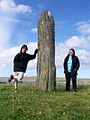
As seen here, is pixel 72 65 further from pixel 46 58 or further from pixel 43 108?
pixel 43 108

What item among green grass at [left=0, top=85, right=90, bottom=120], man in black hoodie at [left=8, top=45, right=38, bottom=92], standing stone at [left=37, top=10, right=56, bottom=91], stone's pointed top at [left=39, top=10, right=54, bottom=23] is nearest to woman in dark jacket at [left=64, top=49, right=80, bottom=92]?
standing stone at [left=37, top=10, right=56, bottom=91]

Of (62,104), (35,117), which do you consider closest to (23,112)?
(35,117)

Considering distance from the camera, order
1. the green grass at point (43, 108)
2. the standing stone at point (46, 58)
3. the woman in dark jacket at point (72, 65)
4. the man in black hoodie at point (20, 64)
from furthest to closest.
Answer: the woman in dark jacket at point (72, 65)
the standing stone at point (46, 58)
the man in black hoodie at point (20, 64)
the green grass at point (43, 108)

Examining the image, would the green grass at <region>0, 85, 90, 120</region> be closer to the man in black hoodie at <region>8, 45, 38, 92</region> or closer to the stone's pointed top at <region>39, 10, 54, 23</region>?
the man in black hoodie at <region>8, 45, 38, 92</region>

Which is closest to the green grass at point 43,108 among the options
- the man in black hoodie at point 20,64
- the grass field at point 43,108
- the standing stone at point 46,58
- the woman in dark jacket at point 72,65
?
A: the grass field at point 43,108

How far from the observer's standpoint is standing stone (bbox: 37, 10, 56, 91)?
2359 centimetres

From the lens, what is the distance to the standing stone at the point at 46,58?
23.6 metres

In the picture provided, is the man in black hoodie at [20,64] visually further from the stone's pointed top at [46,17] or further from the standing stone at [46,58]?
the stone's pointed top at [46,17]

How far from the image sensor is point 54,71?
933 inches

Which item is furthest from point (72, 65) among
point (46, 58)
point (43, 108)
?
point (43, 108)

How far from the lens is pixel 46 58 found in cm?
2364

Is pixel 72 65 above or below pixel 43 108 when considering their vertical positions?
above

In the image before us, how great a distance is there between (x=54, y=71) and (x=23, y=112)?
27.7 ft

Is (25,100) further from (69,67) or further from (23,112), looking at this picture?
(69,67)
